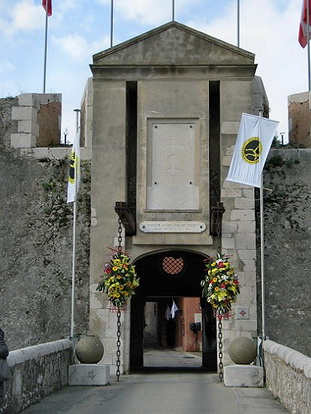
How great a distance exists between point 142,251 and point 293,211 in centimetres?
363

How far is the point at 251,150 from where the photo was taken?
15.9 metres

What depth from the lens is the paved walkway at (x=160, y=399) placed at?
10727 millimetres

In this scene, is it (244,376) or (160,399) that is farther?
(244,376)

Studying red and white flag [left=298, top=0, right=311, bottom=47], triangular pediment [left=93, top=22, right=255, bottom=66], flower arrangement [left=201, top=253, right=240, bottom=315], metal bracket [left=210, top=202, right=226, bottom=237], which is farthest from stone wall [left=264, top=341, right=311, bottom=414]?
red and white flag [left=298, top=0, right=311, bottom=47]

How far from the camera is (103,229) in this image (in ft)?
55.0

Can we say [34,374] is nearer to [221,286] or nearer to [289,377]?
[289,377]

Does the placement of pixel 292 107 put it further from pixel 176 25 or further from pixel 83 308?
pixel 83 308

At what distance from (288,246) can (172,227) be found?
108 inches

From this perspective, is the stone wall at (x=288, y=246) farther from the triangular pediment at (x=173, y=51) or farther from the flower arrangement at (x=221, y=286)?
the triangular pediment at (x=173, y=51)

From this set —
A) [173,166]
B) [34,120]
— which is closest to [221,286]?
[173,166]

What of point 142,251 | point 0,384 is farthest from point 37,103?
point 0,384

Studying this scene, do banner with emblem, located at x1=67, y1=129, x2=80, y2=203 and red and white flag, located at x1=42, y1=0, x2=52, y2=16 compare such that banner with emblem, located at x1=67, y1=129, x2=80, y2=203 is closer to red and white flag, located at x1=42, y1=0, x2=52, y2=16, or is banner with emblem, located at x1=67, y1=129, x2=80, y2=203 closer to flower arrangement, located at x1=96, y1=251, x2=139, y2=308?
flower arrangement, located at x1=96, y1=251, x2=139, y2=308

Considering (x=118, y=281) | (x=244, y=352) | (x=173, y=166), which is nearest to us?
(x=244, y=352)

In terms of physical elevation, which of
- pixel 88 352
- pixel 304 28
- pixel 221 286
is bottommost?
pixel 88 352
